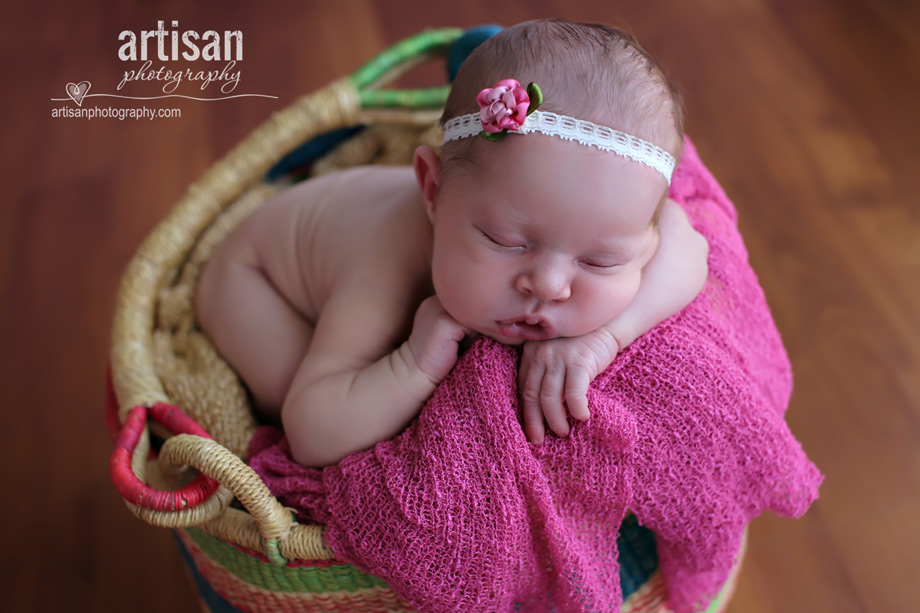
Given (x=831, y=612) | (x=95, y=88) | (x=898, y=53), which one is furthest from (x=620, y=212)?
(x=95, y=88)

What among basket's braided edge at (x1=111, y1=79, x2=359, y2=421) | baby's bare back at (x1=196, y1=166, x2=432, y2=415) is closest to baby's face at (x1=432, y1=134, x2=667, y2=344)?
baby's bare back at (x1=196, y1=166, x2=432, y2=415)

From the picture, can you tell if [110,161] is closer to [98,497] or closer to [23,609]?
[98,497]

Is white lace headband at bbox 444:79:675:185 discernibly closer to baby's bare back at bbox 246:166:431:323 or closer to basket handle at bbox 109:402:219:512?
baby's bare back at bbox 246:166:431:323

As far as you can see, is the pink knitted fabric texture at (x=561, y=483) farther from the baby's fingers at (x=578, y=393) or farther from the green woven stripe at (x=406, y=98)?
the green woven stripe at (x=406, y=98)

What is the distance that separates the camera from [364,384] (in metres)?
0.83

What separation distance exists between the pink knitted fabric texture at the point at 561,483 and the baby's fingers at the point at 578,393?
0.02 metres

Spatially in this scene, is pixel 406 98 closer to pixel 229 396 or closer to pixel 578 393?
pixel 229 396

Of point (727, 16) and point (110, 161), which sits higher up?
Answer: point (727, 16)

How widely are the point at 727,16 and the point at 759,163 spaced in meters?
0.53

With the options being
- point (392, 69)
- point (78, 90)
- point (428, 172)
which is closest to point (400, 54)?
point (392, 69)

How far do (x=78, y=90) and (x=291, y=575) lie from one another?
5.67ft

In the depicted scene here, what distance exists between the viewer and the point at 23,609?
125cm

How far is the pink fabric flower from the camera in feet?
2.20

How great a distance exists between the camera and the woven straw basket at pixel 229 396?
2.57 ft
